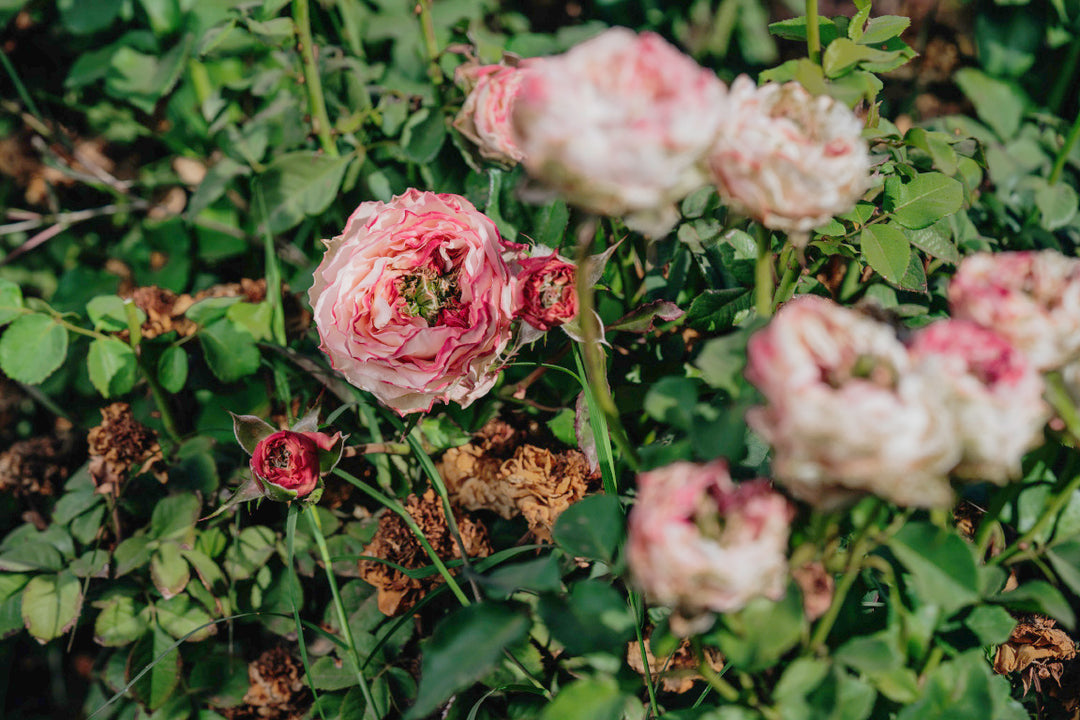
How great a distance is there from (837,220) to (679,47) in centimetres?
94

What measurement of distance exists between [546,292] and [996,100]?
42.4 inches

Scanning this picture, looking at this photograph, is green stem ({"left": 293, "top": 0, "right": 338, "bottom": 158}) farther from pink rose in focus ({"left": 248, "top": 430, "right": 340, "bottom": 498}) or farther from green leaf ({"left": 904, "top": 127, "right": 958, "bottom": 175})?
green leaf ({"left": 904, "top": 127, "right": 958, "bottom": 175})

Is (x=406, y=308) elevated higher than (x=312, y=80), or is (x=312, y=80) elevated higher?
(x=312, y=80)

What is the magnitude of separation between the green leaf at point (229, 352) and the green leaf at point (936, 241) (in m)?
0.88

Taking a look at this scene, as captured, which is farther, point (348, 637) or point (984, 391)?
point (348, 637)

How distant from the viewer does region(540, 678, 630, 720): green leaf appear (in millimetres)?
508

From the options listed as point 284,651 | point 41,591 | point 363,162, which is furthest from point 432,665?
point 363,162

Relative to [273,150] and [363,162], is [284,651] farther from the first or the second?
[273,150]

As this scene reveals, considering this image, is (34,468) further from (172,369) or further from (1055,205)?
(1055,205)

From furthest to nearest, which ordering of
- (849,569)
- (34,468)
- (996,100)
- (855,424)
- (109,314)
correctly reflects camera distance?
(996,100), (34,468), (109,314), (849,569), (855,424)

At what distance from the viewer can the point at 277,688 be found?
0.97 metres

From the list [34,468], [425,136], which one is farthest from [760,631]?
[34,468]

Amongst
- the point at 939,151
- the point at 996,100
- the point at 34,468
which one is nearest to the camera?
the point at 939,151

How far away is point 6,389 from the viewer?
4.85ft
